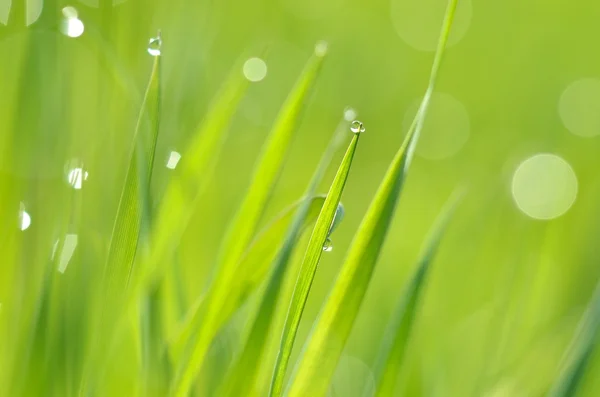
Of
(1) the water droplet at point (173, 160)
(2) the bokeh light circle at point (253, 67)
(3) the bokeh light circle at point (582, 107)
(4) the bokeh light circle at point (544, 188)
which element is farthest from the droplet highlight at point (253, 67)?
(3) the bokeh light circle at point (582, 107)

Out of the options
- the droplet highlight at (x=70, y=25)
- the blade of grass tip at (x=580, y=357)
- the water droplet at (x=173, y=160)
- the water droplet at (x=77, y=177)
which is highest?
the droplet highlight at (x=70, y=25)

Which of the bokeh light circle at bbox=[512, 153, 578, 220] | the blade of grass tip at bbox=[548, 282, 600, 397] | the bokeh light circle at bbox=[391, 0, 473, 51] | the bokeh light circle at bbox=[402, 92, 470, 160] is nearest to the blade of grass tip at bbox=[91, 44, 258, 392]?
the blade of grass tip at bbox=[548, 282, 600, 397]

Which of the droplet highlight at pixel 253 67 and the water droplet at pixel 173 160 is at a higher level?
the droplet highlight at pixel 253 67

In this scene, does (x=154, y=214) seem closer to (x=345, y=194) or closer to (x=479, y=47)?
(x=345, y=194)

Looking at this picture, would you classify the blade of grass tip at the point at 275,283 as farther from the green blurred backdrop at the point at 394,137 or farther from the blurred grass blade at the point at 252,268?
the green blurred backdrop at the point at 394,137

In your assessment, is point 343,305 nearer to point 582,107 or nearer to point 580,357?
point 580,357

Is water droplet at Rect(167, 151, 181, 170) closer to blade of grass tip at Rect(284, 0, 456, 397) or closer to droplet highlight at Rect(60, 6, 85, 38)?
droplet highlight at Rect(60, 6, 85, 38)

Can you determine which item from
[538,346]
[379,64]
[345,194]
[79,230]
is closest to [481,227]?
[538,346]
